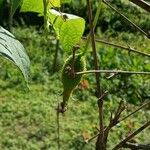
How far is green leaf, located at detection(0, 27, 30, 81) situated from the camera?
20.0 inches

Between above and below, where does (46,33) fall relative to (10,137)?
above

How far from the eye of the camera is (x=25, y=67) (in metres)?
0.53

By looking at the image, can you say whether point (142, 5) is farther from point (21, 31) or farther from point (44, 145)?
point (21, 31)

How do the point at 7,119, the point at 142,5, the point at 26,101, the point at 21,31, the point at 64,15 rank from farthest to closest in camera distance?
the point at 21,31
the point at 26,101
the point at 7,119
the point at 64,15
the point at 142,5

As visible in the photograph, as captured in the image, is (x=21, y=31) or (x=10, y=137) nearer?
(x=10, y=137)

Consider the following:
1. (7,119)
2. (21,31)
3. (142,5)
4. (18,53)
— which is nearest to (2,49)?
(18,53)

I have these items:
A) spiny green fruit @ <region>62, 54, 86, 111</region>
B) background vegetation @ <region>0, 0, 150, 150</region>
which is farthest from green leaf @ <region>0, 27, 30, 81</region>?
background vegetation @ <region>0, 0, 150, 150</region>

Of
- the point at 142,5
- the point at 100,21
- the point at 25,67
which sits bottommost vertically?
the point at 100,21

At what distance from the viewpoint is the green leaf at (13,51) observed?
0.51 metres

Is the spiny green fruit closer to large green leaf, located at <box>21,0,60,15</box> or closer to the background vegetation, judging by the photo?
large green leaf, located at <box>21,0,60,15</box>

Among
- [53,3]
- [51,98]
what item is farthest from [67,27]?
[51,98]

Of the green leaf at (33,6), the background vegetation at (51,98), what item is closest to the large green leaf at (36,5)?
the green leaf at (33,6)

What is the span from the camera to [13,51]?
Answer: 0.52 m

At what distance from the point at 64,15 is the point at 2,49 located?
0.10m
